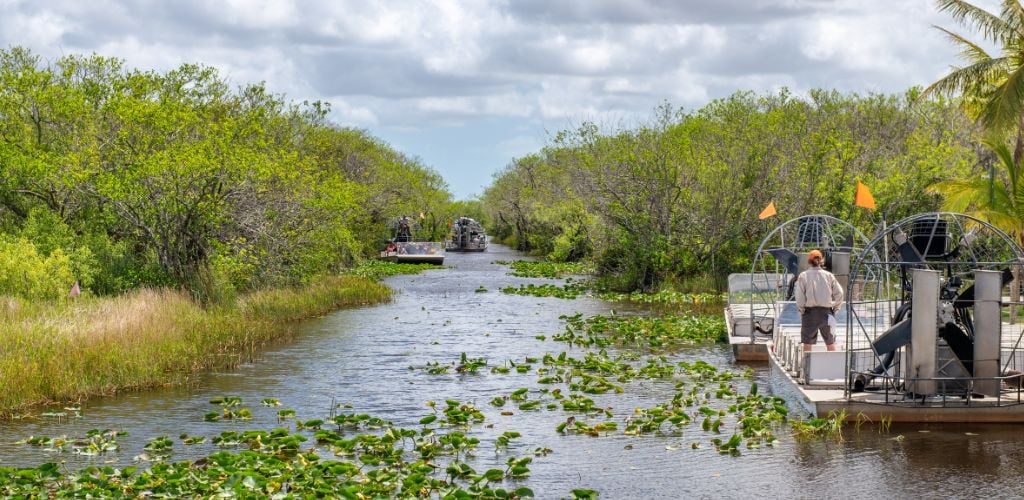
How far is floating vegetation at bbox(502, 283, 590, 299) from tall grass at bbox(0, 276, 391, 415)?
1444cm

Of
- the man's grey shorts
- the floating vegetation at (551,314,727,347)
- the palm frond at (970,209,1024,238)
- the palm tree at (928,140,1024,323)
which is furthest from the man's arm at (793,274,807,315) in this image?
the palm frond at (970,209,1024,238)

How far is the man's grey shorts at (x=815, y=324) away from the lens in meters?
18.3

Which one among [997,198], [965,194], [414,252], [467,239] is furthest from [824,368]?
[467,239]

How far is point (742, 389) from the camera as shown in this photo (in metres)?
20.5

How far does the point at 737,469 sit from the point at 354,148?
54.5 meters

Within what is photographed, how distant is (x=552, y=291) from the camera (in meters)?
43.1

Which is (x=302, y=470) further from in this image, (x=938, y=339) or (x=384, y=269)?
(x=384, y=269)

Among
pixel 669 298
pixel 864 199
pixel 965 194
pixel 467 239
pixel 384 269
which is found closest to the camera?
pixel 864 199

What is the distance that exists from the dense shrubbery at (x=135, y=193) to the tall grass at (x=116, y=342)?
169cm

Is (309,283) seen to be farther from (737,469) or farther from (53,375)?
(737,469)

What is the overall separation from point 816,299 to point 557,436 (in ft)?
16.4

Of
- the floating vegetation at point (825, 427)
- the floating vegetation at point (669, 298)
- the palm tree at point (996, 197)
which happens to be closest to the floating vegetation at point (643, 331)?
the floating vegetation at point (669, 298)

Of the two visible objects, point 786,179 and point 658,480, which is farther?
point 786,179

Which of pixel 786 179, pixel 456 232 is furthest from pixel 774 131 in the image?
pixel 456 232
